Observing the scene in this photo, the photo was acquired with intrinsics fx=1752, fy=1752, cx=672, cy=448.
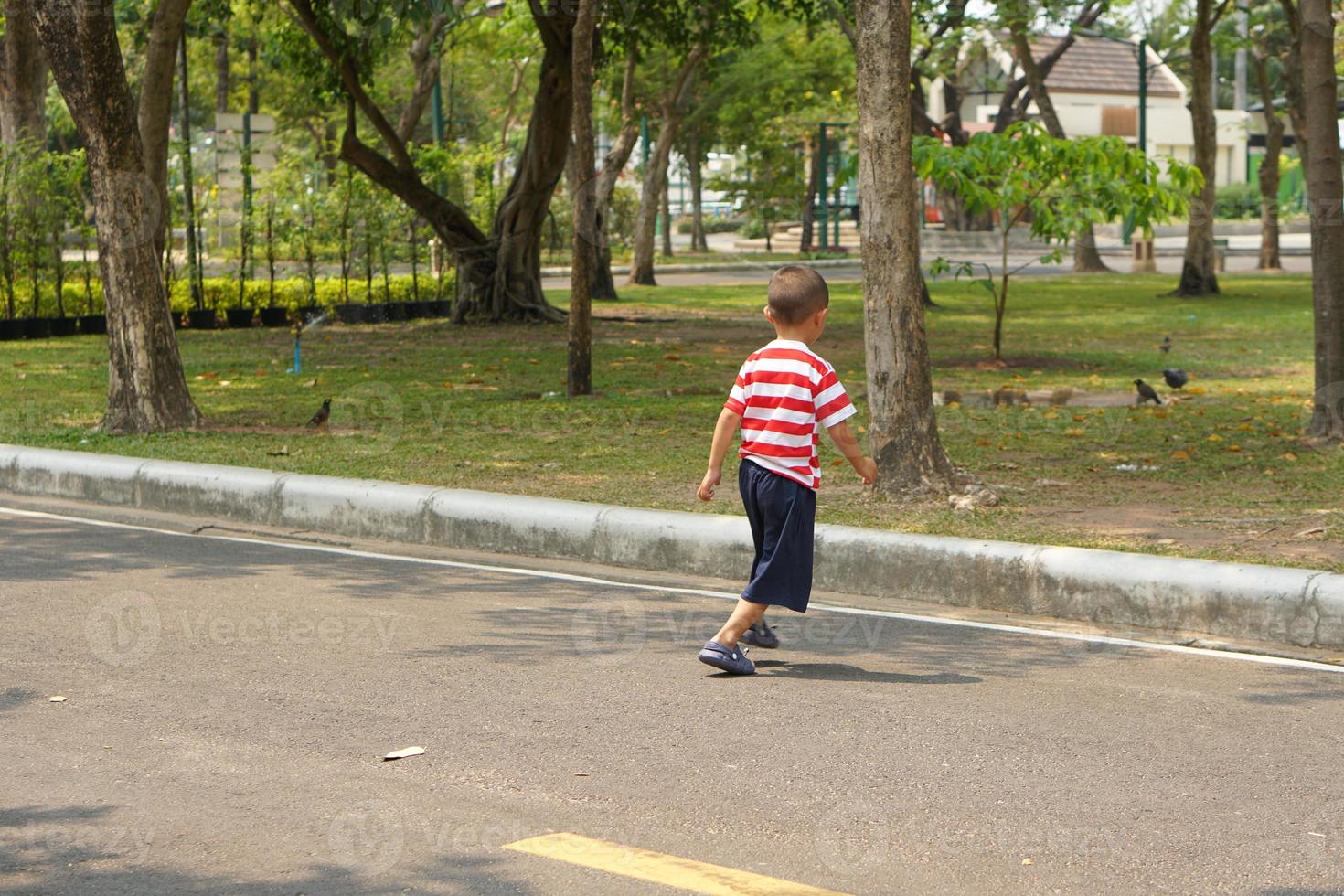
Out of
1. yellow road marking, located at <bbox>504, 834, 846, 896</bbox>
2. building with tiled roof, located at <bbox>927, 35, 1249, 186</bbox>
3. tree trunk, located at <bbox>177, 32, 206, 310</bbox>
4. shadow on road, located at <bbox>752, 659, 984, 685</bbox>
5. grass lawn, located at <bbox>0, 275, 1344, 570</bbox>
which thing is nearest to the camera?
yellow road marking, located at <bbox>504, 834, 846, 896</bbox>

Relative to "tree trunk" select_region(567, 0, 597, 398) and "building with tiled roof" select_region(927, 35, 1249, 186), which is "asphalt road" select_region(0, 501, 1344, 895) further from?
"building with tiled roof" select_region(927, 35, 1249, 186)

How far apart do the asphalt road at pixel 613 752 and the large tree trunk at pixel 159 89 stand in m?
9.41

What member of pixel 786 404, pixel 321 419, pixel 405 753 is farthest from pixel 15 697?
→ pixel 321 419

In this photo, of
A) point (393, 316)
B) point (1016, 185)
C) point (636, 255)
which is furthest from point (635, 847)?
point (636, 255)

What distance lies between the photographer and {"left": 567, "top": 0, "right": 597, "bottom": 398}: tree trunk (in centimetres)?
1414

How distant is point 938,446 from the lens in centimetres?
995

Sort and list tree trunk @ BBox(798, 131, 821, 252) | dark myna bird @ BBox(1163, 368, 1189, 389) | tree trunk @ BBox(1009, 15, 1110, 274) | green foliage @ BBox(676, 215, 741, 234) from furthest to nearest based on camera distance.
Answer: green foliage @ BBox(676, 215, 741, 234)
tree trunk @ BBox(798, 131, 821, 252)
tree trunk @ BBox(1009, 15, 1110, 274)
dark myna bird @ BBox(1163, 368, 1189, 389)

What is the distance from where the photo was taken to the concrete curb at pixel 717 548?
732cm

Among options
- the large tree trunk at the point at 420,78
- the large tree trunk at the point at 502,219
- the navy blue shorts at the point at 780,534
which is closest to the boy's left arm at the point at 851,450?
the navy blue shorts at the point at 780,534

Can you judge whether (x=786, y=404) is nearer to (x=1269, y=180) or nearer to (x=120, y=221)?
(x=120, y=221)

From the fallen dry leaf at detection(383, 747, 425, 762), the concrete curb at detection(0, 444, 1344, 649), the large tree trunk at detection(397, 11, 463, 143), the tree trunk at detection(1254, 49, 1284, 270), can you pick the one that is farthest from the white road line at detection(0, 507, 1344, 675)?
the tree trunk at detection(1254, 49, 1284, 270)

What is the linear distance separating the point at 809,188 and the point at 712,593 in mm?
45532

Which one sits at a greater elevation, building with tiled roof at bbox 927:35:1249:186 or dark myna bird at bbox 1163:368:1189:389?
building with tiled roof at bbox 927:35:1249:186

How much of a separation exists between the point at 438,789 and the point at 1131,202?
12.3 m
